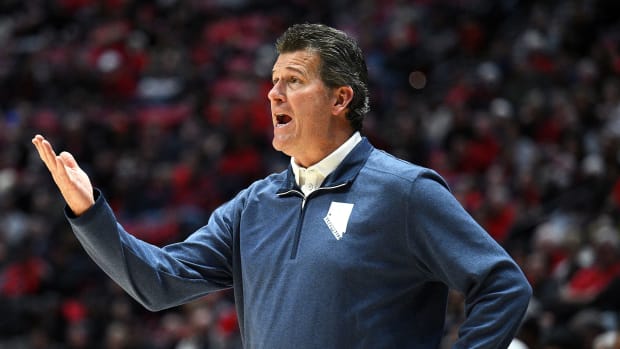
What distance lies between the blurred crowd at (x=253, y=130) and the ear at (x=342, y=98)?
3133 mm

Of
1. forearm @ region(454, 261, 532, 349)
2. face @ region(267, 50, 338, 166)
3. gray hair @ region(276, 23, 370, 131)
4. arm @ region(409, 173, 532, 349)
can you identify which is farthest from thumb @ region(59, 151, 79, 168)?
forearm @ region(454, 261, 532, 349)

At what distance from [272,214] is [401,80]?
7952 mm

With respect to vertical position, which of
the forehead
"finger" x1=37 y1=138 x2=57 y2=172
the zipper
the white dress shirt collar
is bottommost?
the zipper

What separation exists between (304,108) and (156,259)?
593 millimetres

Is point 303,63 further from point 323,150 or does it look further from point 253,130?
point 253,130

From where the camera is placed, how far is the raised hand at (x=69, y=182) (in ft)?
8.29

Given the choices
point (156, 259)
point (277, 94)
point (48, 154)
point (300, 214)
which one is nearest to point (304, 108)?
point (277, 94)

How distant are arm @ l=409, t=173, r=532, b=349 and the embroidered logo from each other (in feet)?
0.59

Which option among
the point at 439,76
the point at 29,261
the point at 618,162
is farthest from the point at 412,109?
the point at 29,261

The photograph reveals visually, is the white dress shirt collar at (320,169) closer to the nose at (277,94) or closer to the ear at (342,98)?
the ear at (342,98)

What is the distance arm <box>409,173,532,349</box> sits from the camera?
7.66ft

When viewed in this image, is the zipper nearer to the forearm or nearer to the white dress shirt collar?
the white dress shirt collar

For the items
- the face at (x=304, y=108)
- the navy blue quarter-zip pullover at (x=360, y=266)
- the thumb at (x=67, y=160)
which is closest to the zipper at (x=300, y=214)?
the navy blue quarter-zip pullover at (x=360, y=266)

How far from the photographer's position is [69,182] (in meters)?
2.52
